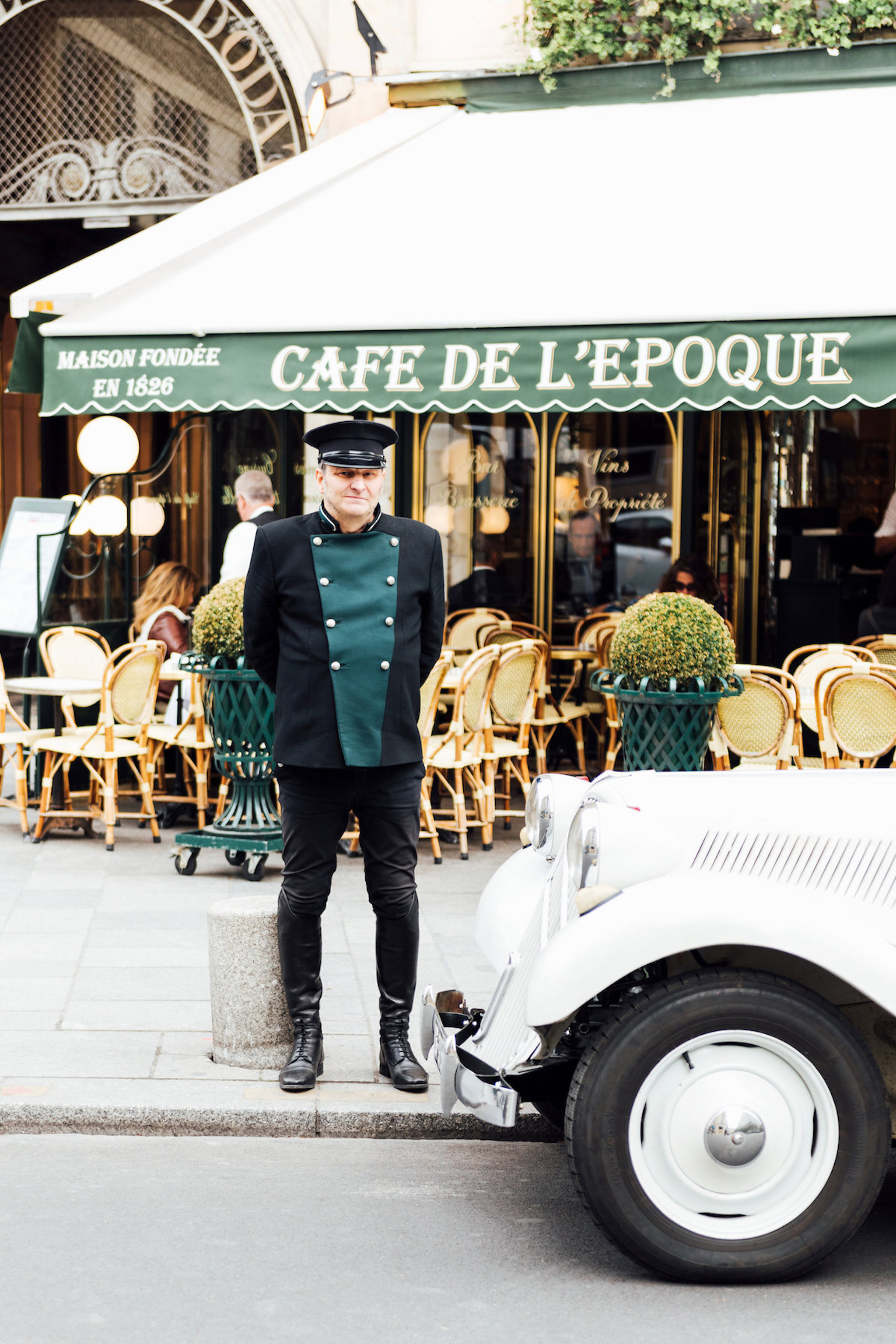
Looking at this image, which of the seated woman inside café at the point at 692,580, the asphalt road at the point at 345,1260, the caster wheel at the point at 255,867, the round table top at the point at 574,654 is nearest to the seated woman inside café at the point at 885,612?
the seated woman inside café at the point at 692,580

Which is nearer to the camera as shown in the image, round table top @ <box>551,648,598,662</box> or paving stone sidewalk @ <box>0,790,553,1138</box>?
paving stone sidewalk @ <box>0,790,553,1138</box>

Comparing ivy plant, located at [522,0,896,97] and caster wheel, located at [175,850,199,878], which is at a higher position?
ivy plant, located at [522,0,896,97]

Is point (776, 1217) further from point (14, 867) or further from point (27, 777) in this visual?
point (27, 777)

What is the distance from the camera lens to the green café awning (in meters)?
6.89

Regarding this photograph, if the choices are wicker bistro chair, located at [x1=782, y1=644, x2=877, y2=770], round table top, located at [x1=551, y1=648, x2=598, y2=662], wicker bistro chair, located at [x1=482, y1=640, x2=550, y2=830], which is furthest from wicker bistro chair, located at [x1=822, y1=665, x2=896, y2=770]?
round table top, located at [x1=551, y1=648, x2=598, y2=662]

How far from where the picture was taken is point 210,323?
7.53 m

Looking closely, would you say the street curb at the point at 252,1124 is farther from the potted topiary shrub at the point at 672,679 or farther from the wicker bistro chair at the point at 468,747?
the wicker bistro chair at the point at 468,747

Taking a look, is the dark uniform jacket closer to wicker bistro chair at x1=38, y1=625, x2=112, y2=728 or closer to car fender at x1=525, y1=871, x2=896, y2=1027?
car fender at x1=525, y1=871, x2=896, y2=1027

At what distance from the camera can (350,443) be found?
15.0 ft

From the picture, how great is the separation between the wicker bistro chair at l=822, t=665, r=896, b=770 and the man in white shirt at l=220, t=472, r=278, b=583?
10.3ft

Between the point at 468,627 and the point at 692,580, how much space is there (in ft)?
6.13

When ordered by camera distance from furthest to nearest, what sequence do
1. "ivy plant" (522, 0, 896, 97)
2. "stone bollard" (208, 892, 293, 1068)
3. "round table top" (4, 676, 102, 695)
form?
"ivy plant" (522, 0, 896, 97), "round table top" (4, 676, 102, 695), "stone bollard" (208, 892, 293, 1068)

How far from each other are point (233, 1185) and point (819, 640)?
8540 millimetres

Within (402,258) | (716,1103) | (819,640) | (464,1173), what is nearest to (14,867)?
(402,258)
